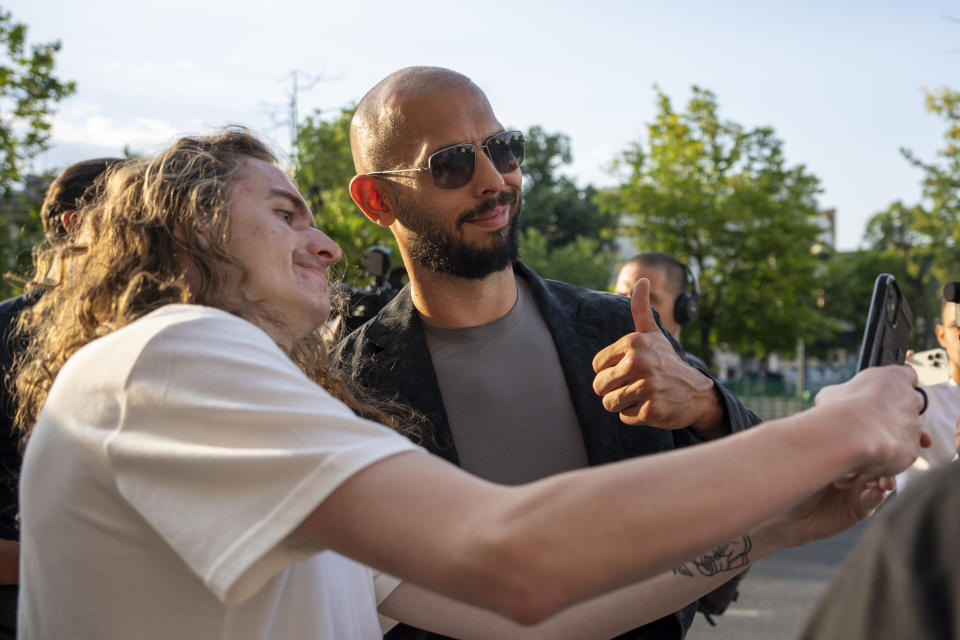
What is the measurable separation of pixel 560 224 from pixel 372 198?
47.0 meters

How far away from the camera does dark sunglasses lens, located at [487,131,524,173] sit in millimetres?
3029

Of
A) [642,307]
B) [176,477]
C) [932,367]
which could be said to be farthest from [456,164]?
[932,367]

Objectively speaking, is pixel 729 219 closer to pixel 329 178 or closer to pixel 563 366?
pixel 329 178

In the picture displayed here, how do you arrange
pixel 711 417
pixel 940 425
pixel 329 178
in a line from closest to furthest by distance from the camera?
1. pixel 711 417
2. pixel 940 425
3. pixel 329 178

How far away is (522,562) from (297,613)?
0.59 m

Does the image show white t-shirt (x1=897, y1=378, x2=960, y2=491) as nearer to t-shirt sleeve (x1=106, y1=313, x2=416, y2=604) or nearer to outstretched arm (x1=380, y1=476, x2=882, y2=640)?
outstretched arm (x1=380, y1=476, x2=882, y2=640)

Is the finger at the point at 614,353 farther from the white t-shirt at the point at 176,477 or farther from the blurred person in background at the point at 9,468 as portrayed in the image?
the blurred person in background at the point at 9,468

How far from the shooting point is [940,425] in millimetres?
4785

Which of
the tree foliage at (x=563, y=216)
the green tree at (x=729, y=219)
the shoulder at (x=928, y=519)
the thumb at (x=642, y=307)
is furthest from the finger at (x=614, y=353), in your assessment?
the tree foliage at (x=563, y=216)

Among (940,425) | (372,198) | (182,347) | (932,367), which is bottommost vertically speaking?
(940,425)

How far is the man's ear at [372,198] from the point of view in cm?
328

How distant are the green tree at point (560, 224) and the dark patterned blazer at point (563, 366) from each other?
31.5 metres

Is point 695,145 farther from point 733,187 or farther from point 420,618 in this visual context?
point 420,618

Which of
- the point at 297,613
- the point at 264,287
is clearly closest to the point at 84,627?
the point at 297,613
